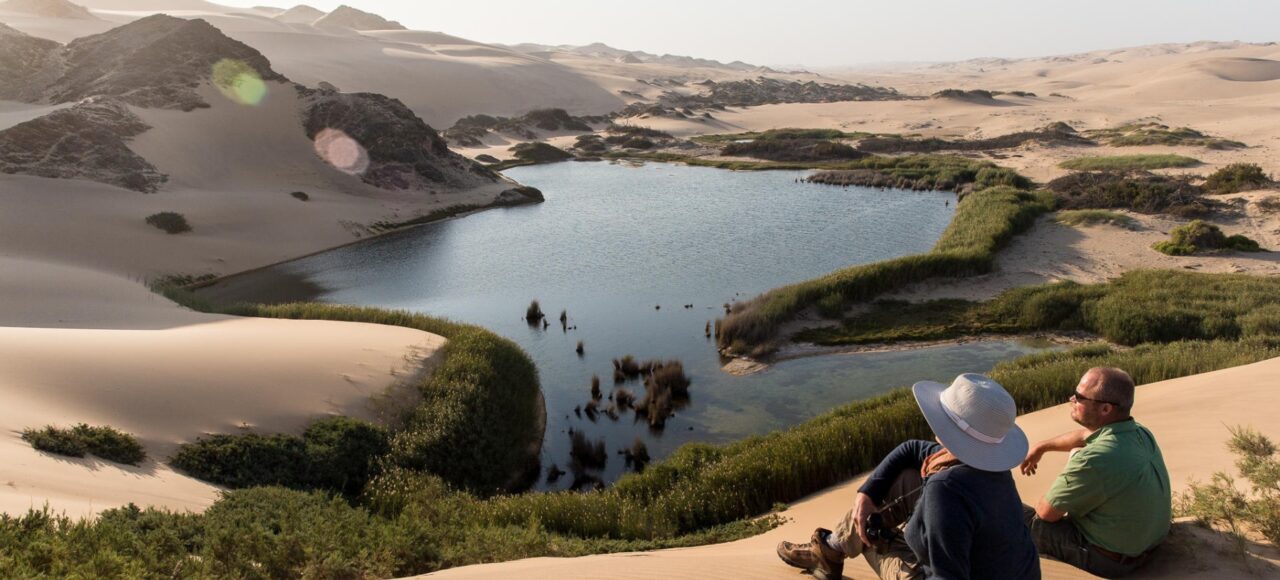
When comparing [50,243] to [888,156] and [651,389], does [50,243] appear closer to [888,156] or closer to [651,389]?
[651,389]

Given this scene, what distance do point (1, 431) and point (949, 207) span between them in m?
34.5

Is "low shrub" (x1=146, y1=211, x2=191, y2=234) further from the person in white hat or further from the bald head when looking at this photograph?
the bald head

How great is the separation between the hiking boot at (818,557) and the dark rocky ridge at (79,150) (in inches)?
1299

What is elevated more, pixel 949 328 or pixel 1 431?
pixel 1 431

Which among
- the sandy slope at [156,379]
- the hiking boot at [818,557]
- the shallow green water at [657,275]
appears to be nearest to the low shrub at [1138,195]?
the shallow green water at [657,275]

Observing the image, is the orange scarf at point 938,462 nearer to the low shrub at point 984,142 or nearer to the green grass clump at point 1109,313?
the green grass clump at point 1109,313

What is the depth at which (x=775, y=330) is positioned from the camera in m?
18.3

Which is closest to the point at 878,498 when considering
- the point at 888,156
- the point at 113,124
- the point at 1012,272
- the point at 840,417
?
the point at 840,417

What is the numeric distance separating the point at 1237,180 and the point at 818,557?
35.7 metres

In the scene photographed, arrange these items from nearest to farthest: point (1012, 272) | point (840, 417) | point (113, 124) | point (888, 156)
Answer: point (840, 417) → point (1012, 272) → point (113, 124) → point (888, 156)

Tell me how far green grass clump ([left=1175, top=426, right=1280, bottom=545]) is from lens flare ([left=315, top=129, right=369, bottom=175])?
127ft

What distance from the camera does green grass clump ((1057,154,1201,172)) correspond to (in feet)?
128

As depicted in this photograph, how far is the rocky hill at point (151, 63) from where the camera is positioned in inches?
1502

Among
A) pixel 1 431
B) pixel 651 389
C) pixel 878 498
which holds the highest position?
pixel 878 498
